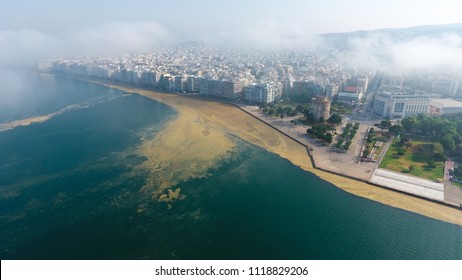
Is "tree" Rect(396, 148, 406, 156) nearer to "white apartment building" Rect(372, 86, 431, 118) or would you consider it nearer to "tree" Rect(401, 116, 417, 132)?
"tree" Rect(401, 116, 417, 132)

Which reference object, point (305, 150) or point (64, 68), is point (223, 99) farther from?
point (64, 68)

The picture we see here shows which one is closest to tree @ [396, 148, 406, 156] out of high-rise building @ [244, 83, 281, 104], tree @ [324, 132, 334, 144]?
tree @ [324, 132, 334, 144]

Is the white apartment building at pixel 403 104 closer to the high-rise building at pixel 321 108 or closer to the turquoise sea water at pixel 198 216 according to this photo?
the high-rise building at pixel 321 108

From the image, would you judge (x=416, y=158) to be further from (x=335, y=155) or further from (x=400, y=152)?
(x=335, y=155)

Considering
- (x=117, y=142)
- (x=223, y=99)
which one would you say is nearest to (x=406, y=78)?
(x=223, y=99)

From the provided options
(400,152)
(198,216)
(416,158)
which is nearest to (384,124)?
(400,152)

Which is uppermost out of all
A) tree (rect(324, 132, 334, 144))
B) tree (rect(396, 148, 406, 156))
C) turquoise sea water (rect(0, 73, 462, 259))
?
tree (rect(324, 132, 334, 144))
